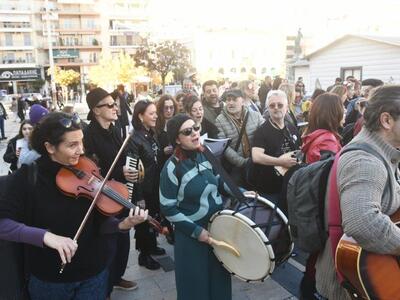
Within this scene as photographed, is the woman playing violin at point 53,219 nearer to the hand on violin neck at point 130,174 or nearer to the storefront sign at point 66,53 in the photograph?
the hand on violin neck at point 130,174

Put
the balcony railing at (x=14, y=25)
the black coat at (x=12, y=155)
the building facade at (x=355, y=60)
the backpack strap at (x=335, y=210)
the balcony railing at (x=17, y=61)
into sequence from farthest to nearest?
the balcony railing at (x=17, y=61) < the balcony railing at (x=14, y=25) < the building facade at (x=355, y=60) < the black coat at (x=12, y=155) < the backpack strap at (x=335, y=210)

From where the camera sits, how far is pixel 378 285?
65.3 inches

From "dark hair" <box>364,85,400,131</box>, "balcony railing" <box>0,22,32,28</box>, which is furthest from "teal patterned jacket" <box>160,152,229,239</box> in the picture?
"balcony railing" <box>0,22,32,28</box>

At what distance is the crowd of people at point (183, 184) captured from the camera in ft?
5.75

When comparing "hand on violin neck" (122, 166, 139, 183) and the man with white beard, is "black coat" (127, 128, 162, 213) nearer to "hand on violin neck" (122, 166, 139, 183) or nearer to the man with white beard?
"hand on violin neck" (122, 166, 139, 183)

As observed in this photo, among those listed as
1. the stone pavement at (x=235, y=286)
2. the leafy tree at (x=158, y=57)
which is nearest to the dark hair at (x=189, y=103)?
the stone pavement at (x=235, y=286)

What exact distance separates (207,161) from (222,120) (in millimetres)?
1839

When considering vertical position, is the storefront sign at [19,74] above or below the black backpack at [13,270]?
above

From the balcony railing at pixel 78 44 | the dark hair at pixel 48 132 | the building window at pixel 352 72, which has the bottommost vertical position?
the dark hair at pixel 48 132

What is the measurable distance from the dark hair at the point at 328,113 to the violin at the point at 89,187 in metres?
1.82

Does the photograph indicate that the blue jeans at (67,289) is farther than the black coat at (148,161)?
No

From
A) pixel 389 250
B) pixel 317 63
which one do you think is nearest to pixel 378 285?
pixel 389 250

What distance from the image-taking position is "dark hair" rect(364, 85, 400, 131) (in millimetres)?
1752

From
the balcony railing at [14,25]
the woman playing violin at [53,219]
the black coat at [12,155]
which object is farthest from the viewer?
the balcony railing at [14,25]
